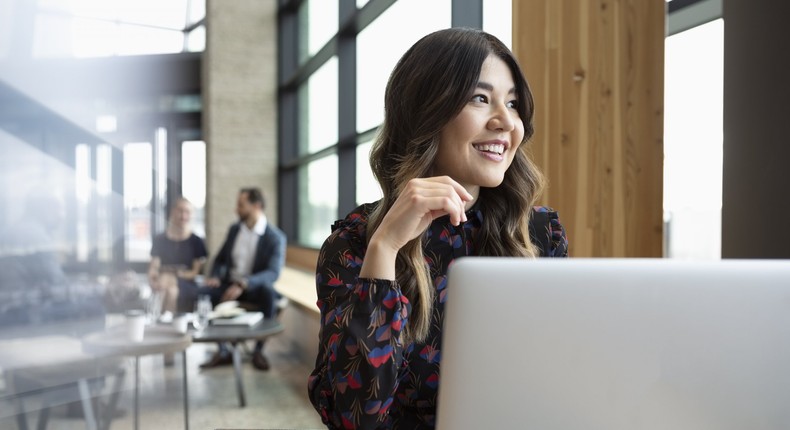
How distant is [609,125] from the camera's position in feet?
6.84

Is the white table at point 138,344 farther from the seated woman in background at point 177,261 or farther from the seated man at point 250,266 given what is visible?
the seated man at point 250,266

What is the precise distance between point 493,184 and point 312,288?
433 cm

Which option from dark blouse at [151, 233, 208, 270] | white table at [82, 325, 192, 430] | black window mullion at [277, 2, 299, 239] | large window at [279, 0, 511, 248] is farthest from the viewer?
black window mullion at [277, 2, 299, 239]

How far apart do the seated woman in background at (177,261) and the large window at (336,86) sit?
122 centimetres

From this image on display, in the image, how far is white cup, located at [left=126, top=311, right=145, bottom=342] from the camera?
9.20ft

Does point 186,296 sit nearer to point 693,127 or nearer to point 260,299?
point 260,299

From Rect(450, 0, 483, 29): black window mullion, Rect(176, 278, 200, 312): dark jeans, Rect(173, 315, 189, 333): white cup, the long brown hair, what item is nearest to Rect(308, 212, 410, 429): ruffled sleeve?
the long brown hair

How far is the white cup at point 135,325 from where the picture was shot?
2803 mm

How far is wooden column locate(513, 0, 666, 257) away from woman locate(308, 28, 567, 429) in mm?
824

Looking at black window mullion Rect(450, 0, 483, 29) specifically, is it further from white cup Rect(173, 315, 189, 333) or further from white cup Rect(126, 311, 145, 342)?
white cup Rect(173, 315, 189, 333)

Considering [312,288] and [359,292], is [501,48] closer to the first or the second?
[359,292]

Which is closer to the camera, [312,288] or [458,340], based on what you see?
[458,340]

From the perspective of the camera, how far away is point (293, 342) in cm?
546

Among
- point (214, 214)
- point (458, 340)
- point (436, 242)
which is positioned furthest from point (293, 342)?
point (458, 340)
